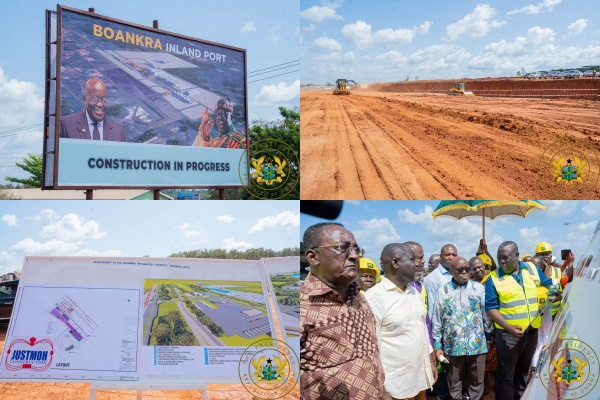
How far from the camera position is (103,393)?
5.83 metres

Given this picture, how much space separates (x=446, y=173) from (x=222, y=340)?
9.89 feet

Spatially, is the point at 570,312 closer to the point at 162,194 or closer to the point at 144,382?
the point at 144,382

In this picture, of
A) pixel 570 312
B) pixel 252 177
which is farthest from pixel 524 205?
pixel 570 312

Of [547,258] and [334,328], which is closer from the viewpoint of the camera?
[334,328]

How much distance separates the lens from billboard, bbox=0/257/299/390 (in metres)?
4.88

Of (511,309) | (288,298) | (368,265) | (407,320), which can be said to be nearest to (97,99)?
(288,298)

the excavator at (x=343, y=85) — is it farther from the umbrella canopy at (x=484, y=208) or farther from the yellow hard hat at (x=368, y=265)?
the yellow hard hat at (x=368, y=265)

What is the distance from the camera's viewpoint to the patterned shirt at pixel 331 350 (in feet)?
10.3

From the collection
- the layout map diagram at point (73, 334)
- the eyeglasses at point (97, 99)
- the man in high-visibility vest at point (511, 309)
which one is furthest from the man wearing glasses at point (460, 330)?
the eyeglasses at point (97, 99)

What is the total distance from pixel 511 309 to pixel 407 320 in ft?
5.24

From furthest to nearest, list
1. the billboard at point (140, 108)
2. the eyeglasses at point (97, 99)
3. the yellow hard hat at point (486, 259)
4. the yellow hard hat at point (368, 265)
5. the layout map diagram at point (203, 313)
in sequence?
the yellow hard hat at point (486, 259), the eyeglasses at point (97, 99), the billboard at point (140, 108), the yellow hard hat at point (368, 265), the layout map diagram at point (203, 313)

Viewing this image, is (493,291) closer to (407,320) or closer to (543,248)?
(543,248)

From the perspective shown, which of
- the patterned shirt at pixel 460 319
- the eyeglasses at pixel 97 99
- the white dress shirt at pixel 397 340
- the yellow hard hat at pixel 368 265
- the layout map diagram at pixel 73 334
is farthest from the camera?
the eyeglasses at pixel 97 99

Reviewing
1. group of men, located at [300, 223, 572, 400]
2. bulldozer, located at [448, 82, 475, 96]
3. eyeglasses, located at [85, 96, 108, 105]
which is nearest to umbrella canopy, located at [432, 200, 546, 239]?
group of men, located at [300, 223, 572, 400]
